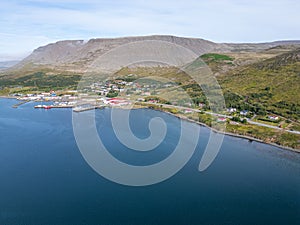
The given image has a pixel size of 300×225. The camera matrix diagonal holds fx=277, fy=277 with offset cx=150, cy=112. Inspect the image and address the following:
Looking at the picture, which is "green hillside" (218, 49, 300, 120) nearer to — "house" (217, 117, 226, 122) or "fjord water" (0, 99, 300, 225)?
"house" (217, 117, 226, 122)

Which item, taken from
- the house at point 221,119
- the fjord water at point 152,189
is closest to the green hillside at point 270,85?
the house at point 221,119

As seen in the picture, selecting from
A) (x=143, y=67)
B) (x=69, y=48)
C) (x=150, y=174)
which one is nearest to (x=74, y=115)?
(x=150, y=174)

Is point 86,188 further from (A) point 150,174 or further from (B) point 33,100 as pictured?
(B) point 33,100

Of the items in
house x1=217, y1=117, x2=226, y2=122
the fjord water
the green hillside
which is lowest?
the fjord water

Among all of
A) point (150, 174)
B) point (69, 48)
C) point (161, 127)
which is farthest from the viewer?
point (69, 48)

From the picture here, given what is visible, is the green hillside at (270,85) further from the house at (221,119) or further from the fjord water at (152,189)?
the fjord water at (152,189)

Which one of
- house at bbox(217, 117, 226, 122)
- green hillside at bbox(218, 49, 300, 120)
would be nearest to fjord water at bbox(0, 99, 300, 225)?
house at bbox(217, 117, 226, 122)

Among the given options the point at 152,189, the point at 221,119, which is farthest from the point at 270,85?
the point at 152,189

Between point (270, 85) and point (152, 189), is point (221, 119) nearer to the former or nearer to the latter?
point (270, 85)
